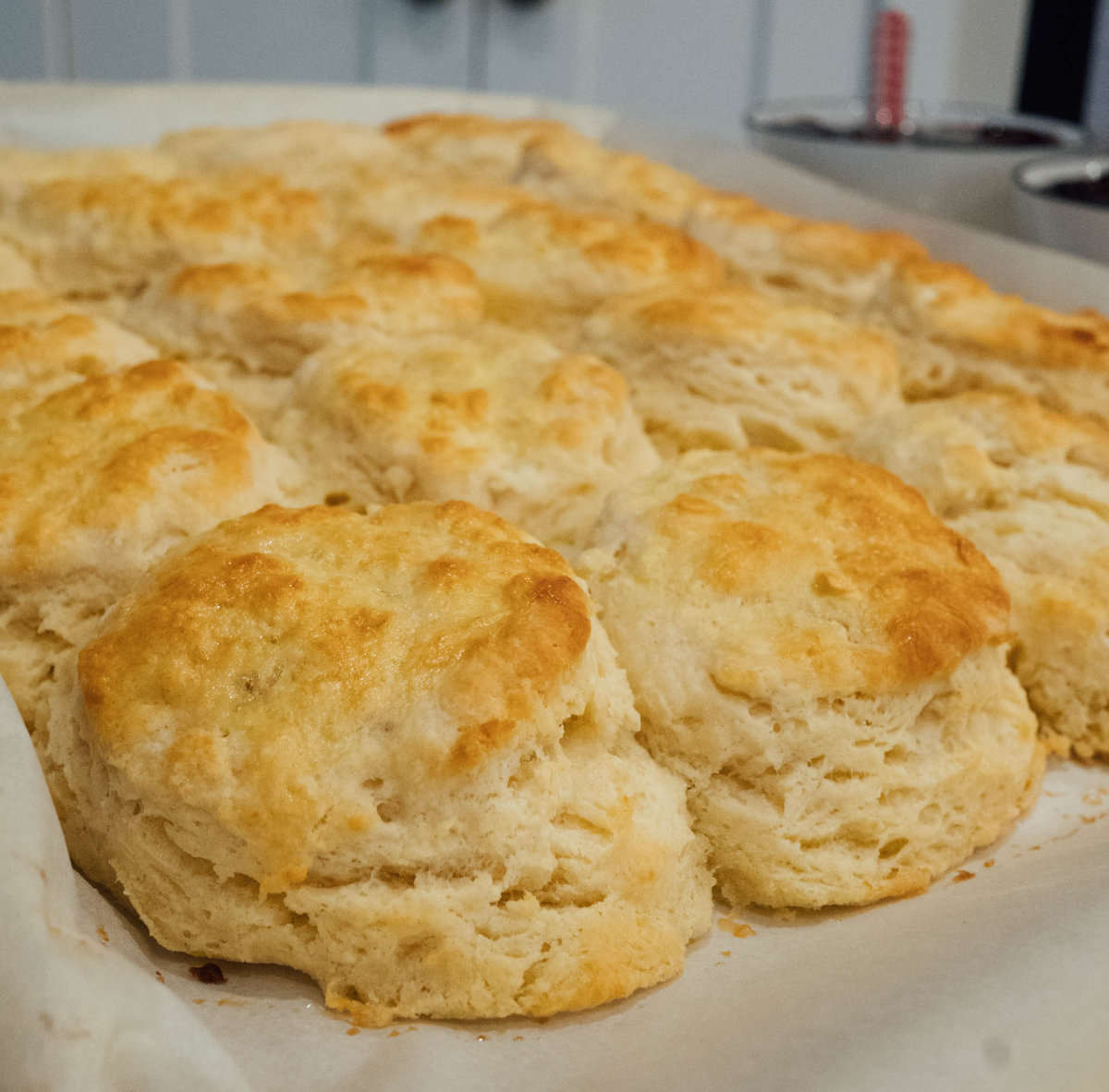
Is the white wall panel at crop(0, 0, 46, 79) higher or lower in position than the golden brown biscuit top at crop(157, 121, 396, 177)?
higher

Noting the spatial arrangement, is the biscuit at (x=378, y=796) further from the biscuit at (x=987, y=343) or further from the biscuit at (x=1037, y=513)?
the biscuit at (x=987, y=343)

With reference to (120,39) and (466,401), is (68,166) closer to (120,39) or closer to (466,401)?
(466,401)

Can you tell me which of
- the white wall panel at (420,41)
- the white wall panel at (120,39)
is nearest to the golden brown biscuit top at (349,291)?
the white wall panel at (120,39)

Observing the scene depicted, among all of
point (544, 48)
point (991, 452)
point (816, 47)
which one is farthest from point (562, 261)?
point (816, 47)

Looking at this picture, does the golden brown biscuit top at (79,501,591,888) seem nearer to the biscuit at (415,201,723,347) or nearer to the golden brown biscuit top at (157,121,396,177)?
the biscuit at (415,201,723,347)

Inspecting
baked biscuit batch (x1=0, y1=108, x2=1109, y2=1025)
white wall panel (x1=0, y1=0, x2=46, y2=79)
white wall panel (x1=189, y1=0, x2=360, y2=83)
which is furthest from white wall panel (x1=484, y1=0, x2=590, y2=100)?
baked biscuit batch (x1=0, y1=108, x2=1109, y2=1025)

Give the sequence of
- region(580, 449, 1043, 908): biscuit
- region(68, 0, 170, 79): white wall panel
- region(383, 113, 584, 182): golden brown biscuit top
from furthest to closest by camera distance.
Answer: region(68, 0, 170, 79): white wall panel
region(383, 113, 584, 182): golden brown biscuit top
region(580, 449, 1043, 908): biscuit

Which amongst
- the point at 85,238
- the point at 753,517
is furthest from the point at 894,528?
the point at 85,238

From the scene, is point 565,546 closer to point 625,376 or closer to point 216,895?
point 625,376
